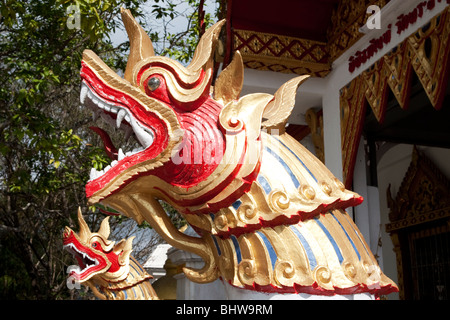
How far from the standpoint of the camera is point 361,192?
3545mm

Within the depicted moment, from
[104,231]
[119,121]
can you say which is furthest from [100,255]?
[119,121]

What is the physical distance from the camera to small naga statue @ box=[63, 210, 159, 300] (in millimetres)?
2865

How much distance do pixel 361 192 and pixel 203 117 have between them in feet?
7.93

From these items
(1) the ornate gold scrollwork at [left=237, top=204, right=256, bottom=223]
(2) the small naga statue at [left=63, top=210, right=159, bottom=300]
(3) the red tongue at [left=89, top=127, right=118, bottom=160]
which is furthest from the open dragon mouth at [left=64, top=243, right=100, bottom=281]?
(1) the ornate gold scrollwork at [left=237, top=204, right=256, bottom=223]

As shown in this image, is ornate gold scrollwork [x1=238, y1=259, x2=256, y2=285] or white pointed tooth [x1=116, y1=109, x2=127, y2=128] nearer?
ornate gold scrollwork [x1=238, y1=259, x2=256, y2=285]

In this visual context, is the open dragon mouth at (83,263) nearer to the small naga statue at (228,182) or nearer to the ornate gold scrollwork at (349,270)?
the small naga statue at (228,182)

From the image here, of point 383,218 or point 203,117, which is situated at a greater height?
point 383,218

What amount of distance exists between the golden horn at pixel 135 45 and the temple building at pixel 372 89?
1.65 metres

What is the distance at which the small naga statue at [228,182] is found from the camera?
4.13 feet

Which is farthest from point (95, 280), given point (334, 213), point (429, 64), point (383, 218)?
point (383, 218)

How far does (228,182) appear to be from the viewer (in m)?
1.29

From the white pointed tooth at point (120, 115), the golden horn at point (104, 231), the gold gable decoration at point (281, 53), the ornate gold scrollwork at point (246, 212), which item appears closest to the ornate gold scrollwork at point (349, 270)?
the ornate gold scrollwork at point (246, 212)

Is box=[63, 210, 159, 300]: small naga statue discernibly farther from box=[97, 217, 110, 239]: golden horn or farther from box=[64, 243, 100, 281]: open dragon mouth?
box=[97, 217, 110, 239]: golden horn

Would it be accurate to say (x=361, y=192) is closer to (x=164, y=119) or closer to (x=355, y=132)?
(x=355, y=132)
